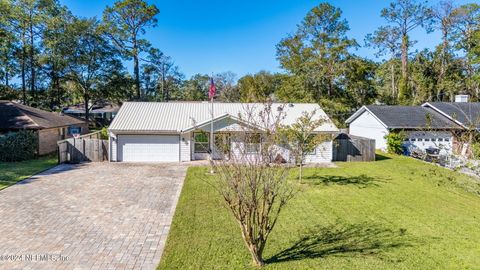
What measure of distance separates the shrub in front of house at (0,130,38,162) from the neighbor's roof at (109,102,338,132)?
5.33m

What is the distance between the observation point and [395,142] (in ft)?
74.3

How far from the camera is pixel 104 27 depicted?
33688mm

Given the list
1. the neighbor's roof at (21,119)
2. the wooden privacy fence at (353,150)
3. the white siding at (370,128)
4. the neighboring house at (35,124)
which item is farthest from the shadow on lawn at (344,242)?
the neighbor's roof at (21,119)

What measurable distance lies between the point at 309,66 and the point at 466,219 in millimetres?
24105

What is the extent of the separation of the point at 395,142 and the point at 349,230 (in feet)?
56.1

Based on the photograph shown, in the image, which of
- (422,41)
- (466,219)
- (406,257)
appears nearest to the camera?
(406,257)

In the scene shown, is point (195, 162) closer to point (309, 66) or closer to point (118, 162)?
point (118, 162)

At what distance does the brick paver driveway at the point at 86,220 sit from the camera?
21.6 ft

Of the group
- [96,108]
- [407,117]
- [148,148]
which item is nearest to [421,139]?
[407,117]

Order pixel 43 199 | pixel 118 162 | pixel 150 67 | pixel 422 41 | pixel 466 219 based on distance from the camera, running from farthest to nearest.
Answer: pixel 150 67 → pixel 422 41 → pixel 118 162 → pixel 43 199 → pixel 466 219

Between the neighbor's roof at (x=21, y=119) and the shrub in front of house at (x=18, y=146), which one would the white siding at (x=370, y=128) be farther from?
the neighbor's roof at (x=21, y=119)

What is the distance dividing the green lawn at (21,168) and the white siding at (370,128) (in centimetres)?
2378

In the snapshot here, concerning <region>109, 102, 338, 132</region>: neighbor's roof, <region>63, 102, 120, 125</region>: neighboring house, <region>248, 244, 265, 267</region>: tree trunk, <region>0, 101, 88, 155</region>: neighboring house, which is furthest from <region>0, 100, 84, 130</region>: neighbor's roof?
<region>63, 102, 120, 125</region>: neighboring house

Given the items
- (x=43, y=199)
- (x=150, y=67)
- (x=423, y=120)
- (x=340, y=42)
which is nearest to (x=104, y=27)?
(x=150, y=67)
